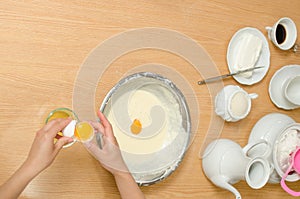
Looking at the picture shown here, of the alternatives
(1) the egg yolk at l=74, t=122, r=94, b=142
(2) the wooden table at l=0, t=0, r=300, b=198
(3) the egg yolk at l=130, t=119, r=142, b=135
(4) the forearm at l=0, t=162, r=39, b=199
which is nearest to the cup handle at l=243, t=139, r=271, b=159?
(2) the wooden table at l=0, t=0, r=300, b=198

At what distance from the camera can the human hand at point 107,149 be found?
854mm

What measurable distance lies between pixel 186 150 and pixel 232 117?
0.44 ft

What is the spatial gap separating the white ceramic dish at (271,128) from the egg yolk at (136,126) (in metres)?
0.30

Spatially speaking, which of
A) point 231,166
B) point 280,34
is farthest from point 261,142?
point 280,34

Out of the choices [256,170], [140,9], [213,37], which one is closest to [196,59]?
[213,37]

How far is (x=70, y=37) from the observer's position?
0.90m

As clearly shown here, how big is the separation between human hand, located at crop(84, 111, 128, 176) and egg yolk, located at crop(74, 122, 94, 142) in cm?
3

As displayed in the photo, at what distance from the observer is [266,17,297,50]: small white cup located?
3.54ft

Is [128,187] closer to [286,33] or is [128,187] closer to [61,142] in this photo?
[61,142]

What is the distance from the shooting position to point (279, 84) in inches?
42.6

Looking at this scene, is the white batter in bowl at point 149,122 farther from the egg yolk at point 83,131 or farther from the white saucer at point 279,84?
the white saucer at point 279,84

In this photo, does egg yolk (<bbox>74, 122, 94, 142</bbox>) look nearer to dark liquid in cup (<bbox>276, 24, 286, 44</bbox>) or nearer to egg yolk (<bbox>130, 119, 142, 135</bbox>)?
egg yolk (<bbox>130, 119, 142, 135</bbox>)

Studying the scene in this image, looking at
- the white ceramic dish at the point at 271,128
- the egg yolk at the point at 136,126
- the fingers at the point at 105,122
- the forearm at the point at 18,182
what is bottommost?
the white ceramic dish at the point at 271,128

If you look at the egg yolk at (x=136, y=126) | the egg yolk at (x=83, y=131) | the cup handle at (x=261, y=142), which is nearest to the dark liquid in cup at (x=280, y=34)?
the cup handle at (x=261, y=142)
